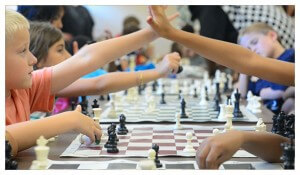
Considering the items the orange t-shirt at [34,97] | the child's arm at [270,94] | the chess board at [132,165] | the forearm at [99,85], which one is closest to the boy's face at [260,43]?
the child's arm at [270,94]

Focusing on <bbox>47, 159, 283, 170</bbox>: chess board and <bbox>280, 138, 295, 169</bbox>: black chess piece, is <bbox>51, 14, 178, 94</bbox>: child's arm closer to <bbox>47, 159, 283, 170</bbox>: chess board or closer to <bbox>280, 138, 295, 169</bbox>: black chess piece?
<bbox>47, 159, 283, 170</bbox>: chess board

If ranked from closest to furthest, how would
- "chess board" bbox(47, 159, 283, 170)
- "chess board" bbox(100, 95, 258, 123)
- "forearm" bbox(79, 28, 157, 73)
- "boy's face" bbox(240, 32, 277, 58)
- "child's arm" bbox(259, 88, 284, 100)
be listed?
"chess board" bbox(47, 159, 283, 170) → "forearm" bbox(79, 28, 157, 73) → "chess board" bbox(100, 95, 258, 123) → "child's arm" bbox(259, 88, 284, 100) → "boy's face" bbox(240, 32, 277, 58)

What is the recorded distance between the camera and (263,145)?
137 centimetres

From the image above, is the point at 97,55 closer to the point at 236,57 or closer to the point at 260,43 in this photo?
the point at 236,57

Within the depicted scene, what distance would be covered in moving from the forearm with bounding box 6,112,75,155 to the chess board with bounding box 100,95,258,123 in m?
0.59

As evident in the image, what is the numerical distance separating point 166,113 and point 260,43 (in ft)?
4.51

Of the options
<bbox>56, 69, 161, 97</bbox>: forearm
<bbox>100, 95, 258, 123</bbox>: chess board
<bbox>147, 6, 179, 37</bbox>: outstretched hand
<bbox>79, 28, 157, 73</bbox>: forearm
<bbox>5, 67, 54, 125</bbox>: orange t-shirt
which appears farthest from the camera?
<bbox>56, 69, 161, 97</bbox>: forearm

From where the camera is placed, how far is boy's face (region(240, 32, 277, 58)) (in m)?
3.49

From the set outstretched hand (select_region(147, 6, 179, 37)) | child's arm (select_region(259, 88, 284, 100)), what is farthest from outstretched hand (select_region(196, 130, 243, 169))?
child's arm (select_region(259, 88, 284, 100))

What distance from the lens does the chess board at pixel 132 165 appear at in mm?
1311

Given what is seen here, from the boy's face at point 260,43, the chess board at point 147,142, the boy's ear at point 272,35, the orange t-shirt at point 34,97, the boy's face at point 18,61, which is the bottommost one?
the chess board at point 147,142

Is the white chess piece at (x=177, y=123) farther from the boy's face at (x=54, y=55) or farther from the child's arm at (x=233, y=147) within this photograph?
the boy's face at (x=54, y=55)

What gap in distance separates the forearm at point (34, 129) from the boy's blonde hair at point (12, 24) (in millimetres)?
281
